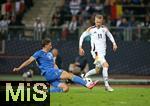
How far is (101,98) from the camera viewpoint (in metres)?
17.1

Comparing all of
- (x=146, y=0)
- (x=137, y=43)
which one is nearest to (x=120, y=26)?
(x=137, y=43)

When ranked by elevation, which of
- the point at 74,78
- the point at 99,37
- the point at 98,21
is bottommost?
the point at 74,78

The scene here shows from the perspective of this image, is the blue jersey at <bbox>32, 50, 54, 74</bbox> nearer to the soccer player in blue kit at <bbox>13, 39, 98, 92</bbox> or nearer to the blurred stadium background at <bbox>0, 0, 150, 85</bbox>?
the soccer player in blue kit at <bbox>13, 39, 98, 92</bbox>

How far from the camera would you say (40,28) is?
27969 mm

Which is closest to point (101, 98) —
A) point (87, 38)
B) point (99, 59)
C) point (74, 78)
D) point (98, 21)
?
point (74, 78)

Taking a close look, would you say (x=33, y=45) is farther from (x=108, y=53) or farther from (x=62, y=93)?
(x=62, y=93)

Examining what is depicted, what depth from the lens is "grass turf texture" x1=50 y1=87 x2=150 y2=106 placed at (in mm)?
15766

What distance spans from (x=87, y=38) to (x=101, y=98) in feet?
37.0

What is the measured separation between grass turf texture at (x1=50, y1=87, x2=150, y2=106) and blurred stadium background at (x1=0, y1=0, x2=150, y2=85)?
808 centimetres

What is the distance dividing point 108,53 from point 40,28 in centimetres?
334

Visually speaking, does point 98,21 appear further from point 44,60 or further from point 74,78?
point 44,60

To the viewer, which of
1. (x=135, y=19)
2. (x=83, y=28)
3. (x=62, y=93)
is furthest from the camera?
(x=135, y=19)

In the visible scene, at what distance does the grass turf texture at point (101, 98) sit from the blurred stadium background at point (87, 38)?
8081mm

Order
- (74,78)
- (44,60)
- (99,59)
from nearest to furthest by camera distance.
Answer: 1. (44,60)
2. (74,78)
3. (99,59)
